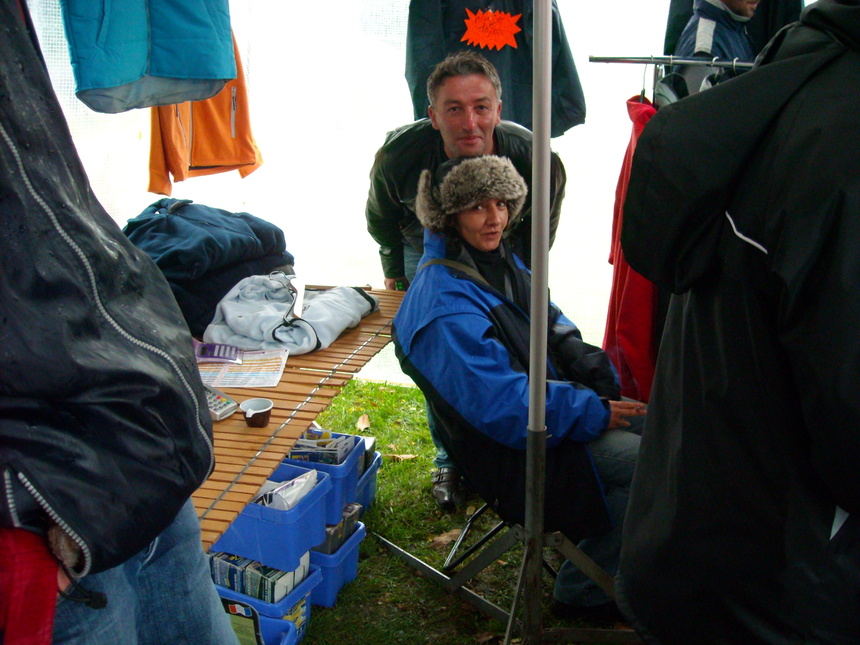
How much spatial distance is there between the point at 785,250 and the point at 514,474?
1.20 m

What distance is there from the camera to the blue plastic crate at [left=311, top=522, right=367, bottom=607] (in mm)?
2236

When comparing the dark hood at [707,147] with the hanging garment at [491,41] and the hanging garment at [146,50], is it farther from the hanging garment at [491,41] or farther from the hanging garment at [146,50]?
the hanging garment at [491,41]

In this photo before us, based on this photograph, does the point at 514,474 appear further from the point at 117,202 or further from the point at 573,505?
the point at 117,202

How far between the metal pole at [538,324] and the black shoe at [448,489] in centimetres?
95

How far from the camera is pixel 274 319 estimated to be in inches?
92.0

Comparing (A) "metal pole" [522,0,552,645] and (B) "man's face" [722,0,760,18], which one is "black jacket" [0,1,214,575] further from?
(B) "man's face" [722,0,760,18]

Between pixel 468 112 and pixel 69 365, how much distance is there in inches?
79.7

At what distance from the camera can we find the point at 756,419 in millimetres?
985

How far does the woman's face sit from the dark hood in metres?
1.15

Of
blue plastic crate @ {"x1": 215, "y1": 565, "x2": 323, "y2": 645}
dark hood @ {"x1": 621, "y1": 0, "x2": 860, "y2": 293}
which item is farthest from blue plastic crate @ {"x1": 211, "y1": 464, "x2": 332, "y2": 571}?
dark hood @ {"x1": 621, "y1": 0, "x2": 860, "y2": 293}

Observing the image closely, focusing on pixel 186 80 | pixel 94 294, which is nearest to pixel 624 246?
pixel 94 294

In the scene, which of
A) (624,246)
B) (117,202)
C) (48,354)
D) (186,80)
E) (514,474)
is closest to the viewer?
(48,354)

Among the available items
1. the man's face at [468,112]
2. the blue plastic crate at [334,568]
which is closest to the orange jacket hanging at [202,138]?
the man's face at [468,112]

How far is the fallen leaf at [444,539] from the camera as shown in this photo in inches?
104
